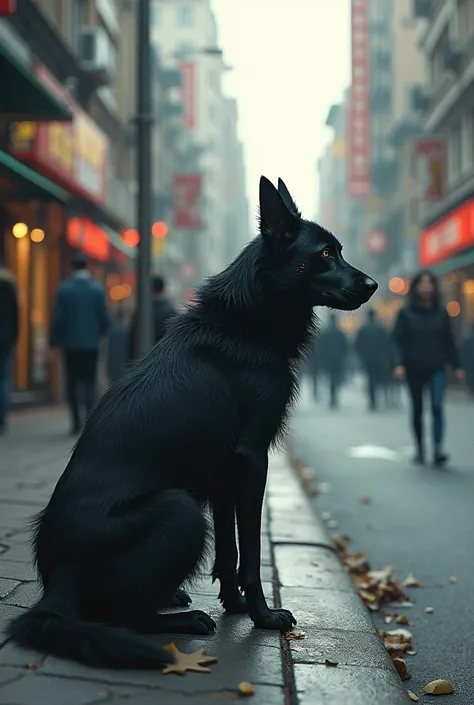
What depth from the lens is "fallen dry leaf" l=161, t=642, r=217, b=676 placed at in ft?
8.22

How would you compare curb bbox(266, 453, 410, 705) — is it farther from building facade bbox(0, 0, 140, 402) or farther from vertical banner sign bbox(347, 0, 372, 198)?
vertical banner sign bbox(347, 0, 372, 198)

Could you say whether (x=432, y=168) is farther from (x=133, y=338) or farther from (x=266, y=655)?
(x=266, y=655)

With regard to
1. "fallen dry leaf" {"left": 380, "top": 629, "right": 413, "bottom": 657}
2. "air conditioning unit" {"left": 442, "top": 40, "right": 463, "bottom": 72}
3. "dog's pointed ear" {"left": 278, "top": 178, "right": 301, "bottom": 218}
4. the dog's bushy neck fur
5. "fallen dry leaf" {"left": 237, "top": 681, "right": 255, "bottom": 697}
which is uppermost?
"air conditioning unit" {"left": 442, "top": 40, "right": 463, "bottom": 72}

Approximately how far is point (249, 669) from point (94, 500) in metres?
0.64

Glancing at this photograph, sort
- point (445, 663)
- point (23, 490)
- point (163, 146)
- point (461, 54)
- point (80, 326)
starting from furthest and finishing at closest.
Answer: point (163, 146) < point (461, 54) < point (80, 326) < point (23, 490) < point (445, 663)

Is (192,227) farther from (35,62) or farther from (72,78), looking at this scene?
(35,62)

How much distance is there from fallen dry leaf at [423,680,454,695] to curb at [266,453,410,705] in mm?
218

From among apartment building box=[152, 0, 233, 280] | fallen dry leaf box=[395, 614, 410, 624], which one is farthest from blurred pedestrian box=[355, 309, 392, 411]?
apartment building box=[152, 0, 233, 280]

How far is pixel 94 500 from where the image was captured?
8.87ft

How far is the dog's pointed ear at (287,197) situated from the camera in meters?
3.19

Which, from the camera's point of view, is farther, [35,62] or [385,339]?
[385,339]

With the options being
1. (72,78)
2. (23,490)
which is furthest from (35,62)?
(23,490)

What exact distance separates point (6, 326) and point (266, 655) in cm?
856

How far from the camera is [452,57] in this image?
Result: 29047 mm
